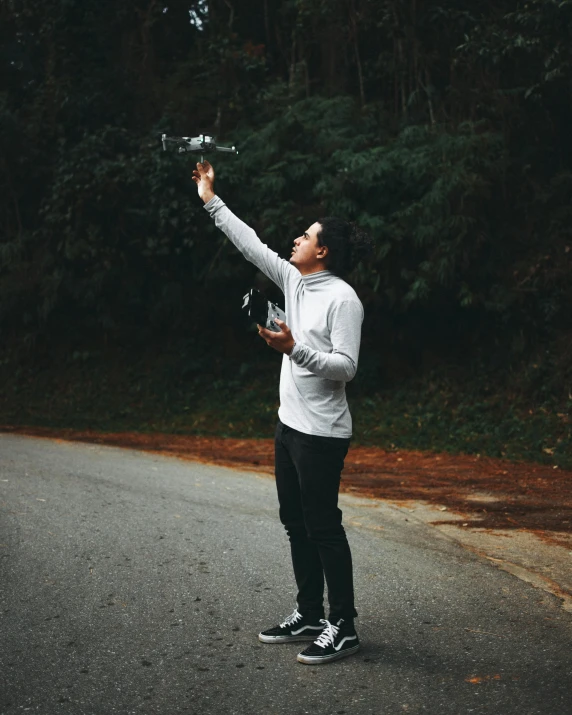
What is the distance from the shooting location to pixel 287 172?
18.1 meters

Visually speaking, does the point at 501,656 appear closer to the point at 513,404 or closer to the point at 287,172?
the point at 513,404

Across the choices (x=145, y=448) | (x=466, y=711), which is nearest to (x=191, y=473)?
(x=145, y=448)

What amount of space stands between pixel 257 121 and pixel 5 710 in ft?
57.9

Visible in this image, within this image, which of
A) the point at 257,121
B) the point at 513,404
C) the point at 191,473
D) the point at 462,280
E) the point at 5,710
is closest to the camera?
the point at 5,710

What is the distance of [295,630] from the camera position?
4.95 metres

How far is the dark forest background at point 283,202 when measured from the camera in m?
16.6

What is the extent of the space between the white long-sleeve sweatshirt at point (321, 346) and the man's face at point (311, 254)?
45 mm

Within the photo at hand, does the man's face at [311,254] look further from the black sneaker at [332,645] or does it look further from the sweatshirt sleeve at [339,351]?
the black sneaker at [332,645]

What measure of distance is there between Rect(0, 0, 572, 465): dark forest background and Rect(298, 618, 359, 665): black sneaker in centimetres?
897

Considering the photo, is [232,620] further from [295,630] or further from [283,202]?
[283,202]

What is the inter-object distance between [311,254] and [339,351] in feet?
1.87

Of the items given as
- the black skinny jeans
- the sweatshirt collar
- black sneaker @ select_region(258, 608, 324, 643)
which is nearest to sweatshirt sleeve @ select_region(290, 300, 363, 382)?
the sweatshirt collar

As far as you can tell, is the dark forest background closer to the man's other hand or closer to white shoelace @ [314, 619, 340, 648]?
white shoelace @ [314, 619, 340, 648]

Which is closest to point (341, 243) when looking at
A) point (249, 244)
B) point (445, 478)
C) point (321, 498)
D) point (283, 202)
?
point (249, 244)
